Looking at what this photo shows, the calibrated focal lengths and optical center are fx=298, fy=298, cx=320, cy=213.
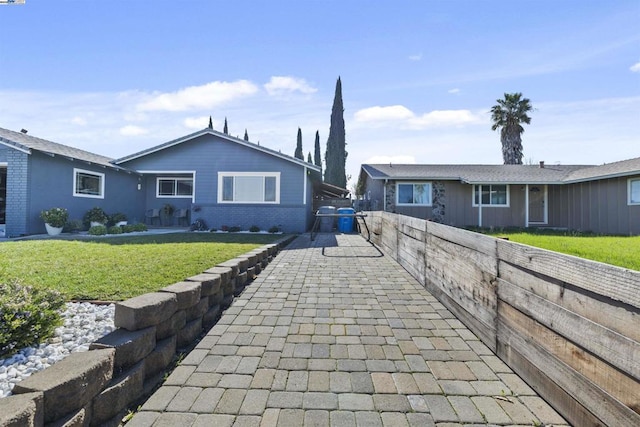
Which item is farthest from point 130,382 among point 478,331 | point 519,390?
point 478,331

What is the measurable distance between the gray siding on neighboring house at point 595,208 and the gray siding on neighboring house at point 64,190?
2159cm

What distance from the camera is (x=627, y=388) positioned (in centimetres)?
134

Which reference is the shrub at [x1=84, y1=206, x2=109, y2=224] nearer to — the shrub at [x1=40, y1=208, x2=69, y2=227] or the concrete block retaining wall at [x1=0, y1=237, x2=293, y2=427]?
the shrub at [x1=40, y1=208, x2=69, y2=227]

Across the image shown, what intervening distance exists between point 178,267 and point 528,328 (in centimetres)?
463

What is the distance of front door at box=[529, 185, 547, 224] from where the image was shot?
53.6 ft

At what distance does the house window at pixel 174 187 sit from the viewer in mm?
14844

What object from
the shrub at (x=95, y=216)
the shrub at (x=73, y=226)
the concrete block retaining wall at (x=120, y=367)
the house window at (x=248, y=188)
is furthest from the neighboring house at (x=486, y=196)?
A: the concrete block retaining wall at (x=120, y=367)

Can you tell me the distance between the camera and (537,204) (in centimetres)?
1642

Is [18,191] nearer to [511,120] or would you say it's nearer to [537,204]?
[537,204]

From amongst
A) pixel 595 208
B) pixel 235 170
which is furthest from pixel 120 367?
pixel 595 208

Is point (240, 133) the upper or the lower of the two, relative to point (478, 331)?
upper

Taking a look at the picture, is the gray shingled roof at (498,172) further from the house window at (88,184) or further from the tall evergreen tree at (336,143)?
the tall evergreen tree at (336,143)

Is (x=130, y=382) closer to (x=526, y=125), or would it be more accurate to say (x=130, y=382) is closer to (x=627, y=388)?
(x=627, y=388)

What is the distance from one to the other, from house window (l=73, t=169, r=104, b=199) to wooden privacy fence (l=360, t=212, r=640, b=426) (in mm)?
14126
